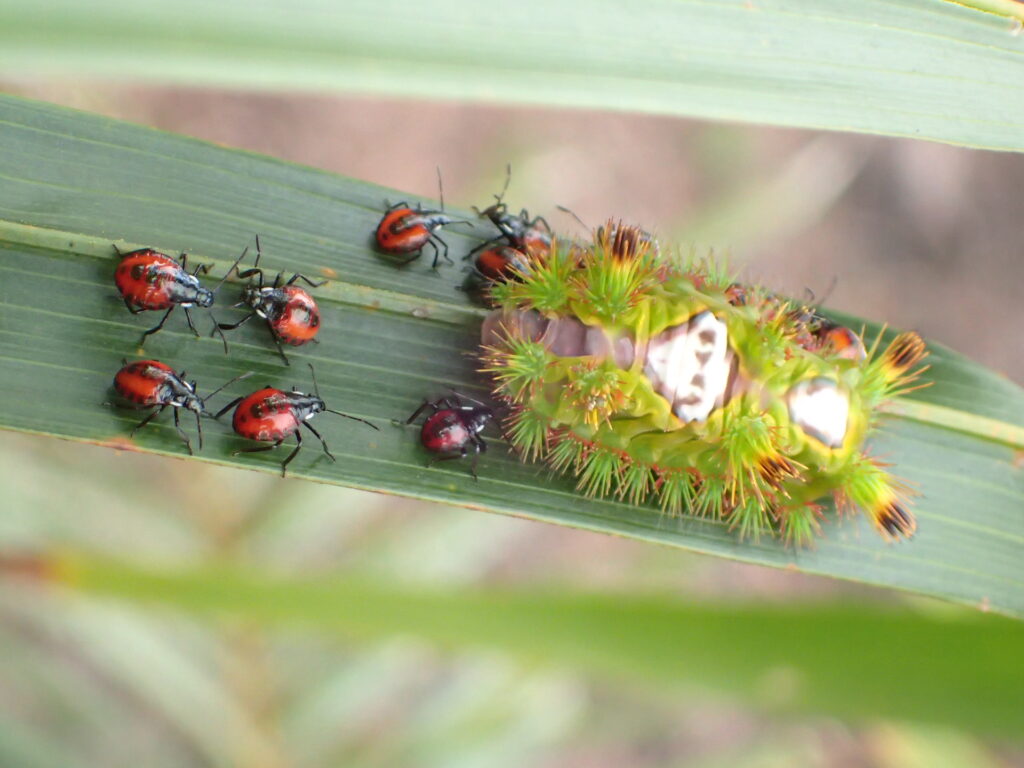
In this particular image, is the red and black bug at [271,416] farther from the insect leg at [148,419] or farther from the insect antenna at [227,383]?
the insect leg at [148,419]

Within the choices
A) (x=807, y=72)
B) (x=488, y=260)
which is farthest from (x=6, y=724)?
(x=807, y=72)

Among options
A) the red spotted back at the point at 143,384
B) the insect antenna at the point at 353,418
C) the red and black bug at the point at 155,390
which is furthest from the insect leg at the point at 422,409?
the red spotted back at the point at 143,384

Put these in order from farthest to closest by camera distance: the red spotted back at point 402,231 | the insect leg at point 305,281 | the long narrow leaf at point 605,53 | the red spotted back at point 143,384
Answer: the red spotted back at point 402,231, the insect leg at point 305,281, the red spotted back at point 143,384, the long narrow leaf at point 605,53

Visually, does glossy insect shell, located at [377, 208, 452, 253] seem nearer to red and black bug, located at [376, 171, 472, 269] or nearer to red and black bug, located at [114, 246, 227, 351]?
red and black bug, located at [376, 171, 472, 269]

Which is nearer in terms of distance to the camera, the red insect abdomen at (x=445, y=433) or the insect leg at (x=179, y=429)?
the insect leg at (x=179, y=429)

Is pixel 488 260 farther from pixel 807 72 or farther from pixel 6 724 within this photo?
pixel 6 724

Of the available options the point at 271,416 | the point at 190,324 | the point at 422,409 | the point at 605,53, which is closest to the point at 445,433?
the point at 422,409

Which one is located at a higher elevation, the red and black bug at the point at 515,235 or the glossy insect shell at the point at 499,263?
the red and black bug at the point at 515,235
